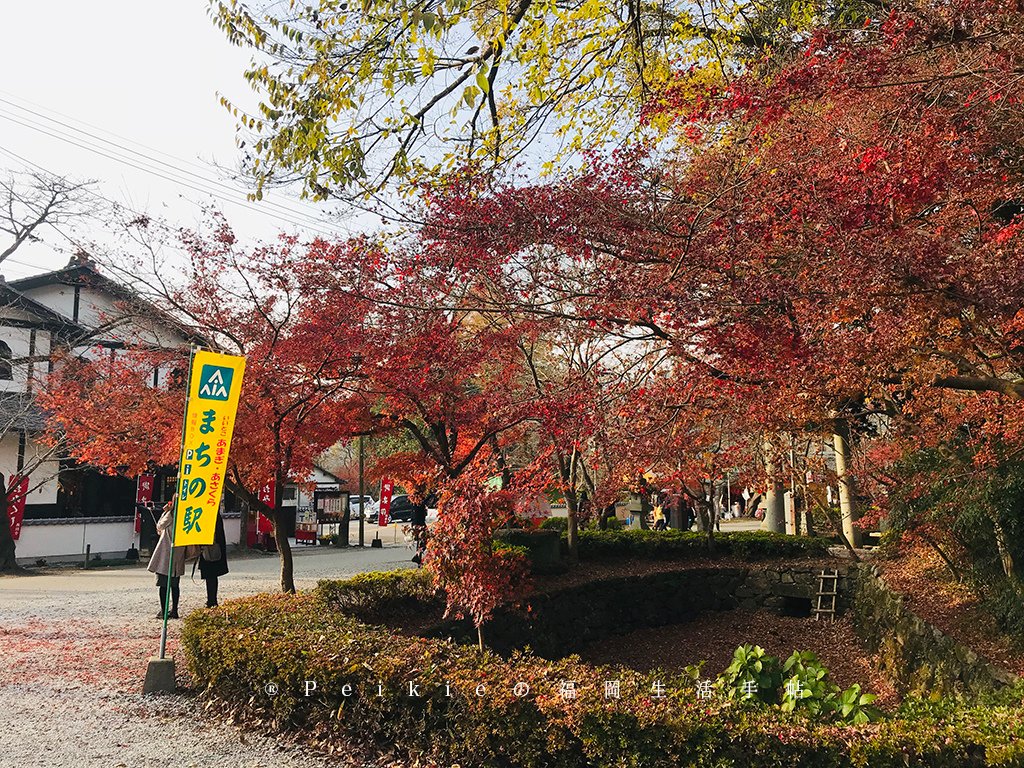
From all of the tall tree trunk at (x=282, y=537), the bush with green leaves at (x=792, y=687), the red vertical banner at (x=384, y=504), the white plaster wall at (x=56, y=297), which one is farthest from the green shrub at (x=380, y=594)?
the red vertical banner at (x=384, y=504)

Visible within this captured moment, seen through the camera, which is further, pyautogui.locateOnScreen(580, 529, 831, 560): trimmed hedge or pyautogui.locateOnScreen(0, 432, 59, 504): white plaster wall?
pyautogui.locateOnScreen(0, 432, 59, 504): white plaster wall

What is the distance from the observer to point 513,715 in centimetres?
469

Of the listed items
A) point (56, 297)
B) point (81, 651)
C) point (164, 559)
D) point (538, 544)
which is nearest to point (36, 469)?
point (56, 297)

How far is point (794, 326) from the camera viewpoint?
20.8ft

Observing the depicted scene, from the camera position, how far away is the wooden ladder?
13.8 metres

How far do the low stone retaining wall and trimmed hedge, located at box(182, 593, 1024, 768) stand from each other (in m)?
4.57

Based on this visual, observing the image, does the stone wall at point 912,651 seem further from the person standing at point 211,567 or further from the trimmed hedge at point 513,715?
the person standing at point 211,567

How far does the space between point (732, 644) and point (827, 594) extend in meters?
2.50

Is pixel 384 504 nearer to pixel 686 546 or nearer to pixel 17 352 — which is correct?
pixel 17 352

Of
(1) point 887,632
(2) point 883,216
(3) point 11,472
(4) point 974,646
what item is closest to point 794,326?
(2) point 883,216

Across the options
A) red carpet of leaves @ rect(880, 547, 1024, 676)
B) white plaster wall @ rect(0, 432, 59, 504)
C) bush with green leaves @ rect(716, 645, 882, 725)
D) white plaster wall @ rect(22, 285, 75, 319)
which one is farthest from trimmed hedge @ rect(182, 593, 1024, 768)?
white plaster wall @ rect(22, 285, 75, 319)

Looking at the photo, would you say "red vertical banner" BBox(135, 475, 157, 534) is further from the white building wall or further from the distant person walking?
the distant person walking

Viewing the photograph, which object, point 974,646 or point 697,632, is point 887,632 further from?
point 697,632

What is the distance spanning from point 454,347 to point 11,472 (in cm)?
1508
